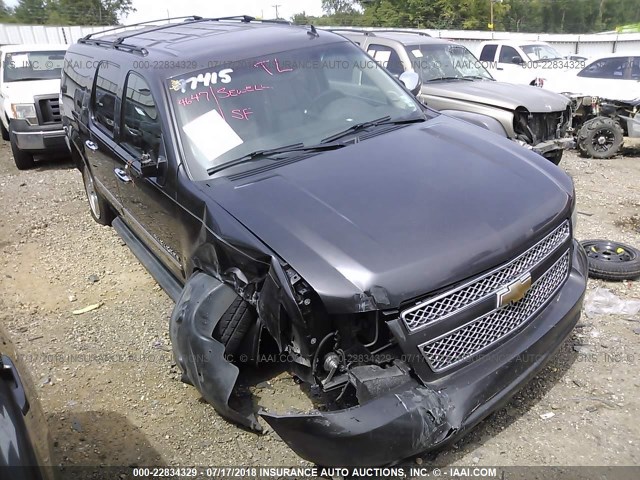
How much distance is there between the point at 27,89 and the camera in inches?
344

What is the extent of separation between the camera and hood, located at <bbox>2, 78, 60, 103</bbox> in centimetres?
853

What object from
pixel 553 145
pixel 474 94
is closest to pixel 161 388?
pixel 474 94

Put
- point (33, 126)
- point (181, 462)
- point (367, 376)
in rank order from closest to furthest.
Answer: point (367, 376), point (181, 462), point (33, 126)

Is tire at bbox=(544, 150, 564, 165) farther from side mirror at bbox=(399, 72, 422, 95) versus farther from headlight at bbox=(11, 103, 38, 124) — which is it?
headlight at bbox=(11, 103, 38, 124)

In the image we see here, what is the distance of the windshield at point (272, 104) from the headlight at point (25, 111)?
20.9 ft

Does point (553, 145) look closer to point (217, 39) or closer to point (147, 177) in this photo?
point (217, 39)

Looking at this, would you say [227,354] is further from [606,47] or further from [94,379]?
[606,47]

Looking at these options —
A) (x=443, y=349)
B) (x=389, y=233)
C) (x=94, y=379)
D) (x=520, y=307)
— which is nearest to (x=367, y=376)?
(x=443, y=349)

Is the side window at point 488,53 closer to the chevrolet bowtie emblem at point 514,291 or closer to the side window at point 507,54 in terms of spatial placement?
the side window at point 507,54

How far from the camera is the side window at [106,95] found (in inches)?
169

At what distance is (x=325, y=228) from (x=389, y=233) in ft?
0.99

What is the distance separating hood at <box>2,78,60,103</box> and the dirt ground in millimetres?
4084

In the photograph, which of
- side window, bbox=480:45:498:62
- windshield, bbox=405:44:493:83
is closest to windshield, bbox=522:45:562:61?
side window, bbox=480:45:498:62

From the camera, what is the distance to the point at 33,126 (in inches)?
335
